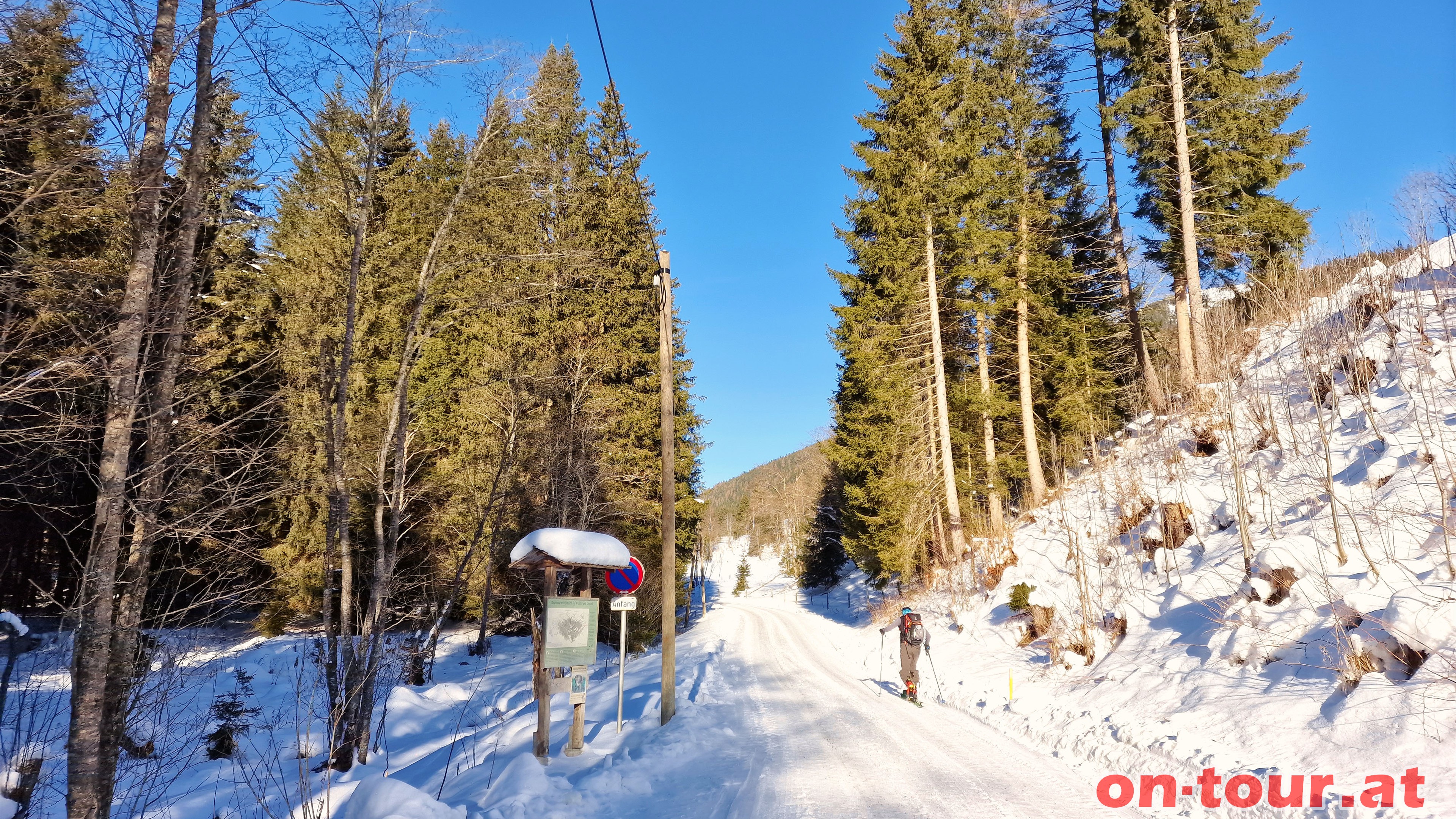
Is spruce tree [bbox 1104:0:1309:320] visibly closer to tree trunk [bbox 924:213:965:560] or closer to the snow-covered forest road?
tree trunk [bbox 924:213:965:560]

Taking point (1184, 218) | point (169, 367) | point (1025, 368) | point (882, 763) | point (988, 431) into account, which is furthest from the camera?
point (988, 431)

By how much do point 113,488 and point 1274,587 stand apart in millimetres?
11361

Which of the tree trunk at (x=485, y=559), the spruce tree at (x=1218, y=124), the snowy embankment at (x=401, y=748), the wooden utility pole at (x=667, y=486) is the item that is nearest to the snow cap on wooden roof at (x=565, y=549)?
the wooden utility pole at (x=667, y=486)

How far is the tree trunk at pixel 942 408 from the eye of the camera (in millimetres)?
16938

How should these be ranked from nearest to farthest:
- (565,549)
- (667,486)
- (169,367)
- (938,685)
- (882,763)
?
(169,367)
(882,763)
(565,549)
(667,486)
(938,685)

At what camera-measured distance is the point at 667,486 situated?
923 cm

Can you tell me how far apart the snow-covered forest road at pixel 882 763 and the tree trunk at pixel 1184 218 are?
34.5 feet

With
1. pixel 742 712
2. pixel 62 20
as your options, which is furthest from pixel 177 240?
pixel 742 712

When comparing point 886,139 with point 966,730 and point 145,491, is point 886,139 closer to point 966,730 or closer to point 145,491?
point 966,730

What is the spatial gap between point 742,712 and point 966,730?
306 cm

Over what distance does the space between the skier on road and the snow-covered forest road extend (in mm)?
265

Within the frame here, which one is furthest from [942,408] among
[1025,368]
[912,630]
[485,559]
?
[485,559]

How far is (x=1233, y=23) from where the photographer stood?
16.1 meters

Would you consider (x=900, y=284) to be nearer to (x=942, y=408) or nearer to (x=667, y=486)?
(x=942, y=408)
